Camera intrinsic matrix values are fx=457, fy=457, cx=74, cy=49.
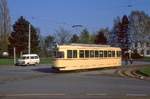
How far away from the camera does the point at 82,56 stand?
1848 inches

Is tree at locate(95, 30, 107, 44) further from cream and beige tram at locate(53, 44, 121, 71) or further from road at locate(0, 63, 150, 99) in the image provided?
road at locate(0, 63, 150, 99)

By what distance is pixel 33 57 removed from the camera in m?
72.7

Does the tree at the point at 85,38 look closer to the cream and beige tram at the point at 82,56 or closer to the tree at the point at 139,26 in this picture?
the tree at the point at 139,26

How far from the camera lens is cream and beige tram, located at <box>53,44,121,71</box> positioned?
44.7m

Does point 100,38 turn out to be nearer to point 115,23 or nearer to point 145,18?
point 115,23

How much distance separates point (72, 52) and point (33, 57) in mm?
28120

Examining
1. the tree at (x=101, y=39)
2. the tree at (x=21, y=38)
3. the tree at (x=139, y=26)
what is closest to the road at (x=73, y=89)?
the tree at (x=21, y=38)

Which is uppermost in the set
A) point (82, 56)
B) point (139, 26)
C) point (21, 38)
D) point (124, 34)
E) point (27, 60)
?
point (139, 26)

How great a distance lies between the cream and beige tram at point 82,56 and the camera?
44719 mm

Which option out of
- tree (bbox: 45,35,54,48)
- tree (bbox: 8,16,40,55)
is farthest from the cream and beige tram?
tree (bbox: 45,35,54,48)

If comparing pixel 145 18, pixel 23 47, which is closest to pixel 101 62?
pixel 23 47

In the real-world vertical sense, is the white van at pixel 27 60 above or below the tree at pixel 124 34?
below

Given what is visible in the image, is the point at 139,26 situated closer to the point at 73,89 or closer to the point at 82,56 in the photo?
the point at 82,56

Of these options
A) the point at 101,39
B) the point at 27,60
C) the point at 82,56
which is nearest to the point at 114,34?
the point at 101,39
